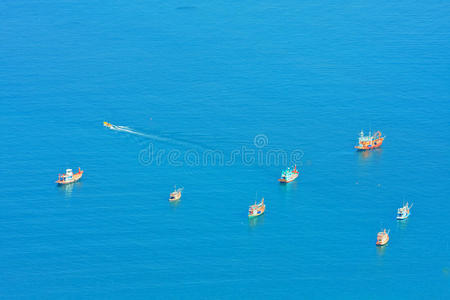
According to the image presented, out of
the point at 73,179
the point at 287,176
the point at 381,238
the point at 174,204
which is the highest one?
the point at 73,179

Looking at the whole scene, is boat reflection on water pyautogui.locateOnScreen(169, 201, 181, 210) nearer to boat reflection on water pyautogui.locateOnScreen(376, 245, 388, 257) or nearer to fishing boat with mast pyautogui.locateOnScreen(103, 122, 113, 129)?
fishing boat with mast pyautogui.locateOnScreen(103, 122, 113, 129)

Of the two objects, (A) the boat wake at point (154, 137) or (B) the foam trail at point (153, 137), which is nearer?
(A) the boat wake at point (154, 137)

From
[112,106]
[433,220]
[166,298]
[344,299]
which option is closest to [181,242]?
[166,298]

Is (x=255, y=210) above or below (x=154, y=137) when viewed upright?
below

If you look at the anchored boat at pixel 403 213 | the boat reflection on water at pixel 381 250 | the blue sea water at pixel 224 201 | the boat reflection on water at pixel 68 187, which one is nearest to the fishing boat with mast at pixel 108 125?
the blue sea water at pixel 224 201

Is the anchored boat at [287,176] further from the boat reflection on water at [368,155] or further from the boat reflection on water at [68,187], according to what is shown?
the boat reflection on water at [68,187]

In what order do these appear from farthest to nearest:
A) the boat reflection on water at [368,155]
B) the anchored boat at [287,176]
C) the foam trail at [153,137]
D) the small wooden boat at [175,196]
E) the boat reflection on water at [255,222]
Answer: the foam trail at [153,137] < the boat reflection on water at [368,155] < the anchored boat at [287,176] < the small wooden boat at [175,196] < the boat reflection on water at [255,222]

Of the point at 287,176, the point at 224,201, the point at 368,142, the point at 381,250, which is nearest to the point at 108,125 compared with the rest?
the point at 224,201

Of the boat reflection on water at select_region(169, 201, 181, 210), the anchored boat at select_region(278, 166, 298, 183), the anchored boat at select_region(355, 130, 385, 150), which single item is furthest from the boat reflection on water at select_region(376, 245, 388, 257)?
the boat reflection on water at select_region(169, 201, 181, 210)

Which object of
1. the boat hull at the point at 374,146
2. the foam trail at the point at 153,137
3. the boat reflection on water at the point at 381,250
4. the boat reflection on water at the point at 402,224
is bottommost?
the boat reflection on water at the point at 381,250

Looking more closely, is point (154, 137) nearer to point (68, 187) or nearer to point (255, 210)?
point (68, 187)

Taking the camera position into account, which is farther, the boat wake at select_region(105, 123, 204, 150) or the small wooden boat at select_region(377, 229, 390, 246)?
the boat wake at select_region(105, 123, 204, 150)
